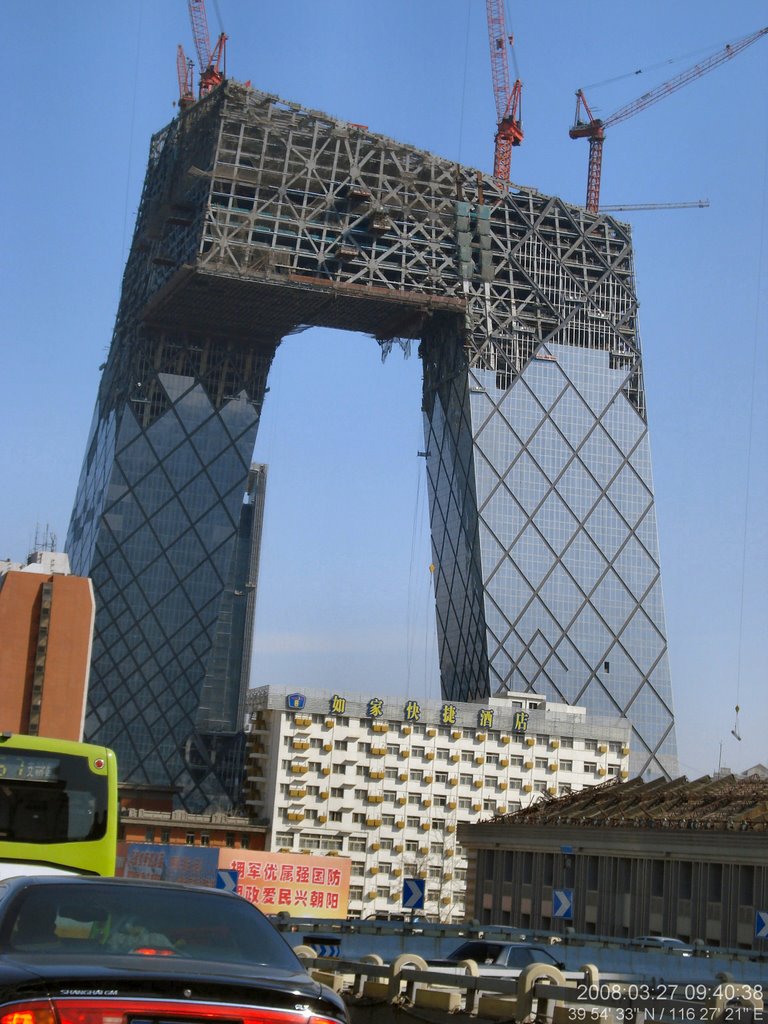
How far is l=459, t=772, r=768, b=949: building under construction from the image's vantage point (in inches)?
2606

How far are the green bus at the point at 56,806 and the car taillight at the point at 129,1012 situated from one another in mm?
17501

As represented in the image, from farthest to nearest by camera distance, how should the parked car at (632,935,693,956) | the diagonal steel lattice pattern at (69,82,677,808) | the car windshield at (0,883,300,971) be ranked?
the diagonal steel lattice pattern at (69,82,677,808), the parked car at (632,935,693,956), the car windshield at (0,883,300,971)

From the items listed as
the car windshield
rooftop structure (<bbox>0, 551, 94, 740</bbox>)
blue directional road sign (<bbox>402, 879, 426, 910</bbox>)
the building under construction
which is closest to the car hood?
the car windshield

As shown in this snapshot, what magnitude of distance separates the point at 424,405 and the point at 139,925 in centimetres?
17636

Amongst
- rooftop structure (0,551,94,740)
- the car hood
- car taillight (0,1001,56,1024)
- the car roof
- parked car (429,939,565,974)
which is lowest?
parked car (429,939,565,974)

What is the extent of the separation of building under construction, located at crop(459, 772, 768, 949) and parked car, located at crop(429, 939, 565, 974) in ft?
46.4

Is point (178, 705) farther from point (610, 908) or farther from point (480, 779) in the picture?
point (610, 908)

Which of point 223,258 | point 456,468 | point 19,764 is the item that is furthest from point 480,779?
point 19,764

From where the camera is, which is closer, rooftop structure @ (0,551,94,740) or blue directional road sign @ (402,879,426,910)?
blue directional road sign @ (402,879,426,910)

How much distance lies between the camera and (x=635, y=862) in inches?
2896

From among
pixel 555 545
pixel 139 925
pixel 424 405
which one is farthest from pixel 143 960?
pixel 424 405

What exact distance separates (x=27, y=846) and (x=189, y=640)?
163 metres

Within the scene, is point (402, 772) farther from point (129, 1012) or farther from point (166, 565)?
point (129, 1012)
